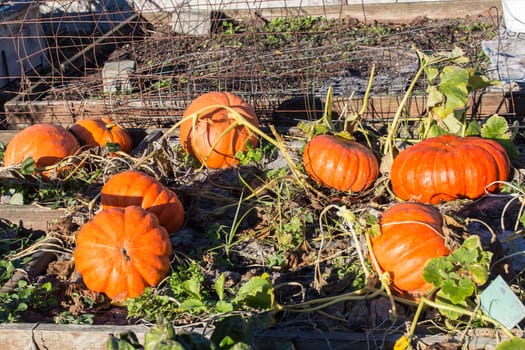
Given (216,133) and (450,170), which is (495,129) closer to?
(450,170)

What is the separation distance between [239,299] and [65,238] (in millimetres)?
1528

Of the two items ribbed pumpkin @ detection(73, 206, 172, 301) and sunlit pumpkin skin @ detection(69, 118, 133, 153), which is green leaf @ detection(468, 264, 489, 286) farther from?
Answer: sunlit pumpkin skin @ detection(69, 118, 133, 153)

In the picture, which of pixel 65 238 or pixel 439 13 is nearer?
pixel 65 238

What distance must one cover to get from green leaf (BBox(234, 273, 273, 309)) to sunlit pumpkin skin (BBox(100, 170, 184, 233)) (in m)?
1.12

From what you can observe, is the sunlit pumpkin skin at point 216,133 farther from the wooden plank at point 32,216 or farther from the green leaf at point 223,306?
the green leaf at point 223,306

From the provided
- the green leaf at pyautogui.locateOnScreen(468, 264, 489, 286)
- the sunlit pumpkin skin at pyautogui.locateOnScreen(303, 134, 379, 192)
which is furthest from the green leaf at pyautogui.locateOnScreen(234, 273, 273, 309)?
the sunlit pumpkin skin at pyautogui.locateOnScreen(303, 134, 379, 192)

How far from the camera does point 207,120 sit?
531cm

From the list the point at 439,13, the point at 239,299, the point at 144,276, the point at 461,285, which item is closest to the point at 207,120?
the point at 144,276

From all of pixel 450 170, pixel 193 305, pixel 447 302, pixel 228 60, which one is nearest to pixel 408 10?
pixel 228 60

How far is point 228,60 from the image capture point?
782 centimetres

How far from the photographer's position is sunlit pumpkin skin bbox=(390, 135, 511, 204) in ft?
14.6

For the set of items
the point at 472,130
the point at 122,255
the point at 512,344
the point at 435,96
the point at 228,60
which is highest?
the point at 435,96

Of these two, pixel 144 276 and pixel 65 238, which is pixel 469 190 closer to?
pixel 144 276

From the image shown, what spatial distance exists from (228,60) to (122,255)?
442cm
